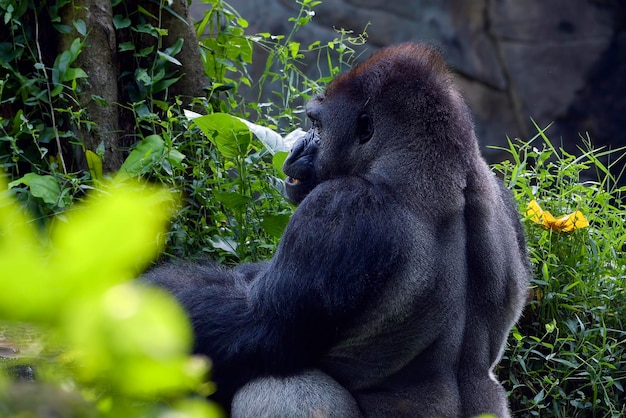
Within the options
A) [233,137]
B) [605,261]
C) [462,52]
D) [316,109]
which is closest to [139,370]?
[316,109]

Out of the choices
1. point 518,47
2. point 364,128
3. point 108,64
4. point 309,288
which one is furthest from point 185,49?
point 518,47

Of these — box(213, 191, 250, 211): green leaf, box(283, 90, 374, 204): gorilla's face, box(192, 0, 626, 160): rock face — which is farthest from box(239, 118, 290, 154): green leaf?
box(192, 0, 626, 160): rock face

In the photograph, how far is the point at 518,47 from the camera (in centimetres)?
902

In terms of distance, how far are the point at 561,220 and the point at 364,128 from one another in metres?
1.47

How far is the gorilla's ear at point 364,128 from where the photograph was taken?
9.05 feet

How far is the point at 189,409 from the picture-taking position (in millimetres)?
493

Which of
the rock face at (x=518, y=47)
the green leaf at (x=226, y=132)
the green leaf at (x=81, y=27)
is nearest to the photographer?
the green leaf at (x=226, y=132)

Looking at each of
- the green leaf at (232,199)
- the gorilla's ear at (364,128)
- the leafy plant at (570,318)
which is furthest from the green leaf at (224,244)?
the leafy plant at (570,318)

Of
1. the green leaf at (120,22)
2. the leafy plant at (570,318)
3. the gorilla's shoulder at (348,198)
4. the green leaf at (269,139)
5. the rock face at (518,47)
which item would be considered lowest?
the rock face at (518,47)

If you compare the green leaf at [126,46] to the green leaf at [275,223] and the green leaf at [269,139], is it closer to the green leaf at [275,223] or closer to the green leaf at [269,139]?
the green leaf at [269,139]

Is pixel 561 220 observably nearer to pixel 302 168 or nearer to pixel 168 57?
pixel 302 168

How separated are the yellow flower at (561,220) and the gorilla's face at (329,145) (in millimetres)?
1412

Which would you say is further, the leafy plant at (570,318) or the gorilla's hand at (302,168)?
the leafy plant at (570,318)

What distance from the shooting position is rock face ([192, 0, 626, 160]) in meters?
8.77
